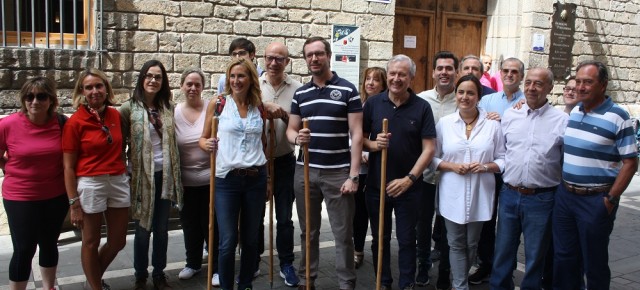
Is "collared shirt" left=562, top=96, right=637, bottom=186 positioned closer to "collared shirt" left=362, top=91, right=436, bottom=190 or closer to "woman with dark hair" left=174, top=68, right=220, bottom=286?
"collared shirt" left=362, top=91, right=436, bottom=190

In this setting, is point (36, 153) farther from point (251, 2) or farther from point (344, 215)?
point (251, 2)

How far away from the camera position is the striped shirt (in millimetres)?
4117

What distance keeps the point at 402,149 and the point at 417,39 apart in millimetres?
5914

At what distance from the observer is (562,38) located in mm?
10633

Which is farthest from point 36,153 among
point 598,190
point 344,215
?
point 598,190

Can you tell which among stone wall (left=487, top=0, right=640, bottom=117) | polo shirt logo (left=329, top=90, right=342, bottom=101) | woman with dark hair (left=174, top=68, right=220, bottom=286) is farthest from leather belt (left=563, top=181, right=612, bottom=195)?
stone wall (left=487, top=0, right=640, bottom=117)

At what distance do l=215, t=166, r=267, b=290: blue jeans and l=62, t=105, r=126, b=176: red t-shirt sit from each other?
0.73 meters

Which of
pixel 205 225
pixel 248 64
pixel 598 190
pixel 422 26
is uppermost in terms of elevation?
pixel 422 26

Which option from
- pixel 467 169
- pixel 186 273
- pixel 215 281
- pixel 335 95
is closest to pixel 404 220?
pixel 467 169

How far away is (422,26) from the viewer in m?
9.77

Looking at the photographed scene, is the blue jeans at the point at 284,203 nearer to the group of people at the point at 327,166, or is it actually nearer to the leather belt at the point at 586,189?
the group of people at the point at 327,166

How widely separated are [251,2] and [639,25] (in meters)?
8.20

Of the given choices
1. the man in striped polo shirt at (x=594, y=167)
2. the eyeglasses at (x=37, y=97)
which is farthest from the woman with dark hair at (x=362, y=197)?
the eyeglasses at (x=37, y=97)

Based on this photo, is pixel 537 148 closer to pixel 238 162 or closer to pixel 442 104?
pixel 442 104
